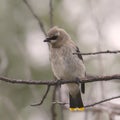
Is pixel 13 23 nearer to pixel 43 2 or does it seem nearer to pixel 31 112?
pixel 43 2

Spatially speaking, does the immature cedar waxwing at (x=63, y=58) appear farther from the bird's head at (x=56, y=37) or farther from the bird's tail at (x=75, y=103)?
the bird's tail at (x=75, y=103)

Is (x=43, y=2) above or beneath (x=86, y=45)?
above

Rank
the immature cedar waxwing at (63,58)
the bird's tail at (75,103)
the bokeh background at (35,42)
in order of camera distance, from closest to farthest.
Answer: the immature cedar waxwing at (63,58)
the bird's tail at (75,103)
the bokeh background at (35,42)

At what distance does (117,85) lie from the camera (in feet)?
31.1

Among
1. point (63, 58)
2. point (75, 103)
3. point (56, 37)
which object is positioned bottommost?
point (75, 103)

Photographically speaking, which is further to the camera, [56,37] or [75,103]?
[75,103]

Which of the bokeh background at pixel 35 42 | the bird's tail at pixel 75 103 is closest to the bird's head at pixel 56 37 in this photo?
the bird's tail at pixel 75 103

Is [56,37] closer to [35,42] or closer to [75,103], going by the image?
[75,103]

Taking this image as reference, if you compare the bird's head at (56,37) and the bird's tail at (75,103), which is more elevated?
the bird's head at (56,37)

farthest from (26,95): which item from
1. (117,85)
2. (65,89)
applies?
(65,89)

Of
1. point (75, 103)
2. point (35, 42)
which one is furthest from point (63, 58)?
point (35, 42)

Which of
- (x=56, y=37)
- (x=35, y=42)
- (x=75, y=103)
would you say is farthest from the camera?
(x=35, y=42)

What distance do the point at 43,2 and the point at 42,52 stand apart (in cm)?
113

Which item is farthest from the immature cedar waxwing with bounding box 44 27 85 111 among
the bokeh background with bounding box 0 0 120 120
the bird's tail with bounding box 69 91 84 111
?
the bokeh background with bounding box 0 0 120 120
